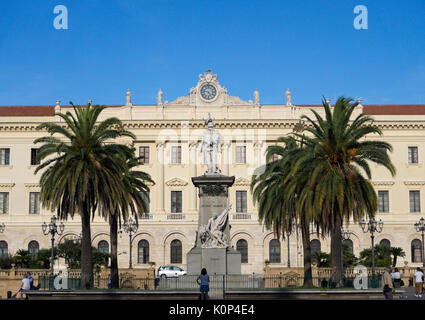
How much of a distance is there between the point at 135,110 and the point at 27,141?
35.8 feet

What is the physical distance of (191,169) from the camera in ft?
204

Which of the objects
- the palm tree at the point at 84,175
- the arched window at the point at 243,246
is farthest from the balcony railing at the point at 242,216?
the palm tree at the point at 84,175

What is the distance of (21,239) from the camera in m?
60.8

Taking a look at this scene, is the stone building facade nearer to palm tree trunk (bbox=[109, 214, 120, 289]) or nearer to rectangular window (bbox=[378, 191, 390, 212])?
rectangular window (bbox=[378, 191, 390, 212])

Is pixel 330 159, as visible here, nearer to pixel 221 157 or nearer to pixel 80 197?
pixel 80 197

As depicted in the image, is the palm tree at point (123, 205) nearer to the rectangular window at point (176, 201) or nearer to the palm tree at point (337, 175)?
the palm tree at point (337, 175)

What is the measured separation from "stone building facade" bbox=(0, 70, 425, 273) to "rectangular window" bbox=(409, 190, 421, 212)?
0.30 ft

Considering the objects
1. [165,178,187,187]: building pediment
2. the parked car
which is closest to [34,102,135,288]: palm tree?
the parked car

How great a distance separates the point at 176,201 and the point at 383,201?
2007 centimetres

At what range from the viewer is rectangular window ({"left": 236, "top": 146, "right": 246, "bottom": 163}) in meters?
62.4

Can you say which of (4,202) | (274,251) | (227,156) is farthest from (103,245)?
(274,251)

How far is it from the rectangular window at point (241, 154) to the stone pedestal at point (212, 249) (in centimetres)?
3573
